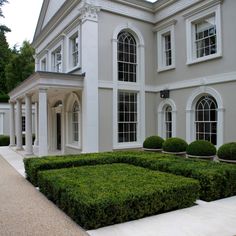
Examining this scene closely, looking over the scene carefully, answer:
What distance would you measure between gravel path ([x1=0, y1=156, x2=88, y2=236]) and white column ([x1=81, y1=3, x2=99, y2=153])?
456 cm

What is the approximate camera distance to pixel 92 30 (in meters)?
12.0

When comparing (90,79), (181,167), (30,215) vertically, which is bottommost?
(30,215)

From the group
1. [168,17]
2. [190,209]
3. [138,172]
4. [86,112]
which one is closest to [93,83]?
[86,112]

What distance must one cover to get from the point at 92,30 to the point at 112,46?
124 centimetres

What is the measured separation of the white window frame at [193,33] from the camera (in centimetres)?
1086

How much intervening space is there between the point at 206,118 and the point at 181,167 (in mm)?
5201

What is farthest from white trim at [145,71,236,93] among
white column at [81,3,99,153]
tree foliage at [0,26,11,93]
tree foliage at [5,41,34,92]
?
tree foliage at [5,41,34,92]

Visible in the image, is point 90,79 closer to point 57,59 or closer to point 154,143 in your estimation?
point 154,143

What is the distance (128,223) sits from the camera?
4801 mm

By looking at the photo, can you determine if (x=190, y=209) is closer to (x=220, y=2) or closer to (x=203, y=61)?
(x=203, y=61)

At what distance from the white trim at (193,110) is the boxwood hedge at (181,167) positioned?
3359 millimetres

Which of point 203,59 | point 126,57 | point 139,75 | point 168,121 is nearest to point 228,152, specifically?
point 203,59

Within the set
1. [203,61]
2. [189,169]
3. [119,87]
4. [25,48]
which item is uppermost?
[25,48]

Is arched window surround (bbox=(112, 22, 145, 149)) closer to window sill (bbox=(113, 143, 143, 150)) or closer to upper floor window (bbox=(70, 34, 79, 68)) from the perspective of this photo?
window sill (bbox=(113, 143, 143, 150))
